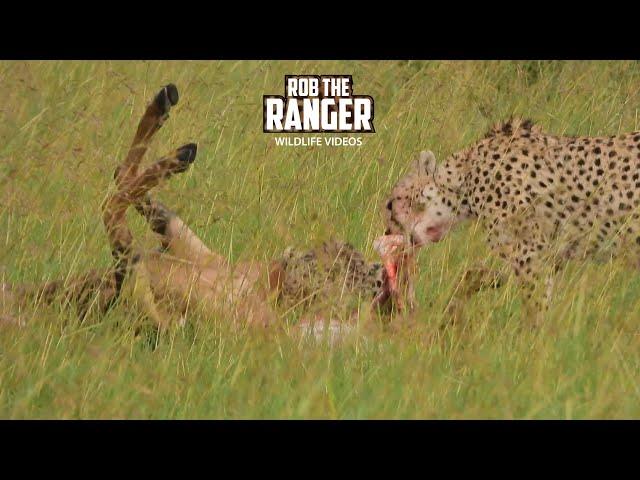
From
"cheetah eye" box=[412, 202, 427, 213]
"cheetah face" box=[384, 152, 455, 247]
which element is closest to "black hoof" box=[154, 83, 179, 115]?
"cheetah face" box=[384, 152, 455, 247]

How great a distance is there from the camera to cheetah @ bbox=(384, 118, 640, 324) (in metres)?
6.59

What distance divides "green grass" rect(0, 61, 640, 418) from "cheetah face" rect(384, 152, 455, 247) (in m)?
0.12

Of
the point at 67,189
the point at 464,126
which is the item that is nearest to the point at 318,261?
the point at 67,189

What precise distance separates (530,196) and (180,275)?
6.29 feet

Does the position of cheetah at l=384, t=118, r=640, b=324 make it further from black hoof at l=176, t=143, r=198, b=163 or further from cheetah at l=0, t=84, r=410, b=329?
black hoof at l=176, t=143, r=198, b=163

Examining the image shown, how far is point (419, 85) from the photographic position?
8.63 m

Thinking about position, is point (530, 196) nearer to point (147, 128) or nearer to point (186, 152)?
point (186, 152)

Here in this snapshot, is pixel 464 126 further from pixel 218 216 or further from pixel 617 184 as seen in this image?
pixel 218 216

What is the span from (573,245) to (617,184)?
16.5 inches

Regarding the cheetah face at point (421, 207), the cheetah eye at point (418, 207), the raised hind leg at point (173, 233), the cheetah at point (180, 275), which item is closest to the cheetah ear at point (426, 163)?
the cheetah face at point (421, 207)

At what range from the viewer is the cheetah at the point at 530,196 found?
659 centimetres

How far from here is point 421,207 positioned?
6.96 metres

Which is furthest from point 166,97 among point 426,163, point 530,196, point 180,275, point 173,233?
point 530,196

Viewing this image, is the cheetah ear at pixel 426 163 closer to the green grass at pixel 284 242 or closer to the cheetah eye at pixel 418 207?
the cheetah eye at pixel 418 207
